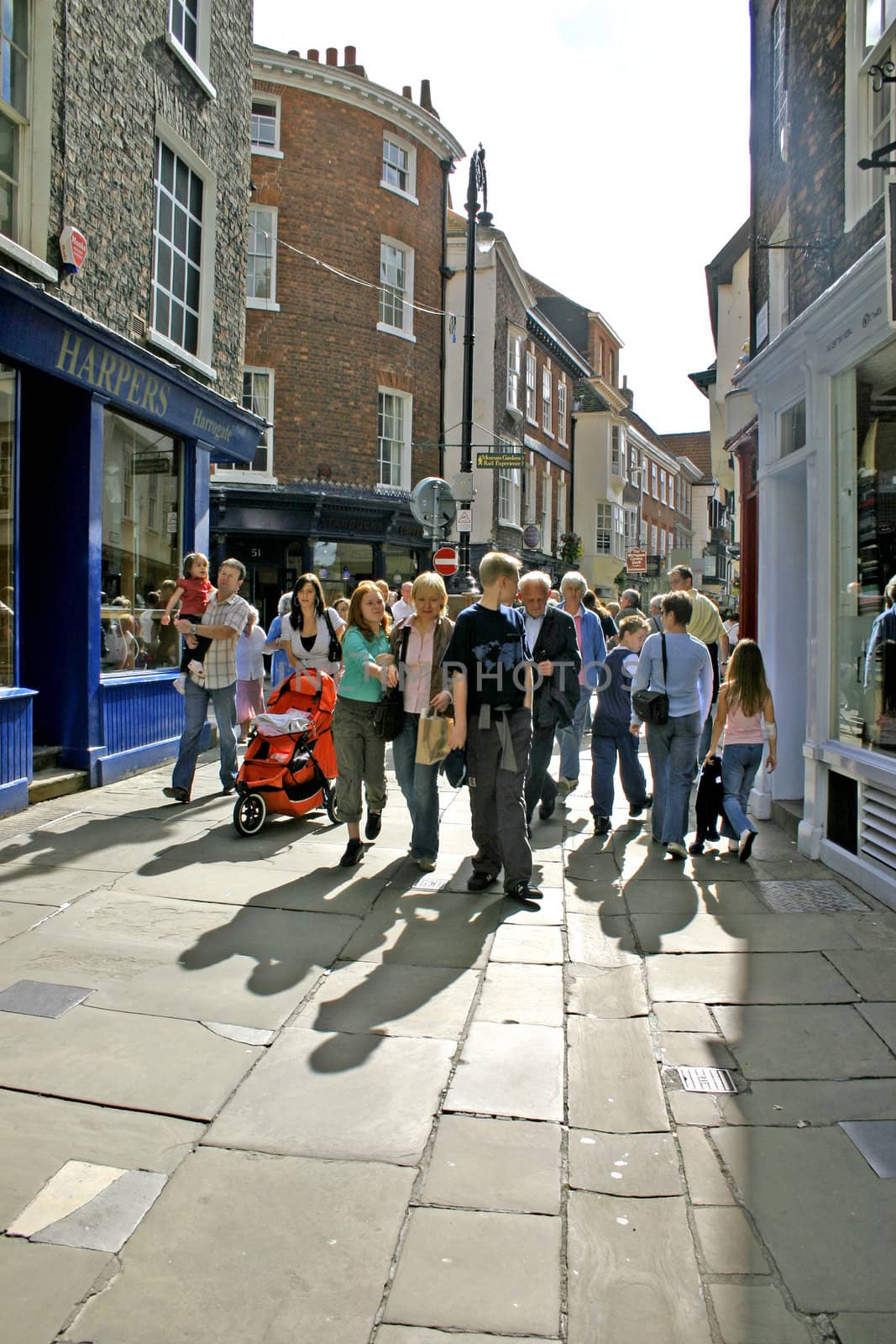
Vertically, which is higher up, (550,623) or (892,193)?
(892,193)

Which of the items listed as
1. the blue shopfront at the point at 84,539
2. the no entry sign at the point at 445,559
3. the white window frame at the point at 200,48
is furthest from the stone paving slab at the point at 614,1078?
the no entry sign at the point at 445,559

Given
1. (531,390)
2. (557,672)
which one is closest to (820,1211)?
(557,672)

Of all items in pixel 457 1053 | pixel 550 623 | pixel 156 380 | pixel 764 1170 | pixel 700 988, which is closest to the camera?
pixel 764 1170

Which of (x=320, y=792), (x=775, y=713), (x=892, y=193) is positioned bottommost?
(x=320, y=792)

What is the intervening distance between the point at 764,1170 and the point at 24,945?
10.7 ft

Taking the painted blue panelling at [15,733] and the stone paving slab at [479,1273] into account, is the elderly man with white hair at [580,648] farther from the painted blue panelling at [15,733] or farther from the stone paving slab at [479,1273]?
the stone paving slab at [479,1273]

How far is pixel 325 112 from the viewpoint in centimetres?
2030

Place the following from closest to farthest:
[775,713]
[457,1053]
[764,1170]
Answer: [764,1170] < [457,1053] < [775,713]

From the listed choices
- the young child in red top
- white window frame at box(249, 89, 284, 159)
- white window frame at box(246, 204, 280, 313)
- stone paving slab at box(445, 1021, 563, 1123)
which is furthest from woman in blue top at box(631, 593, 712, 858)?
white window frame at box(249, 89, 284, 159)

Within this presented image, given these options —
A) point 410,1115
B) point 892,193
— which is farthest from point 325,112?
point 410,1115

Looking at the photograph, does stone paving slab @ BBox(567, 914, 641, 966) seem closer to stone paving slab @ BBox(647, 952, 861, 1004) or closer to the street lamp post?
stone paving slab @ BBox(647, 952, 861, 1004)

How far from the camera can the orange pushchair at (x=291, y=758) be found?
6.89m

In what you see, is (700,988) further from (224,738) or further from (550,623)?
(224,738)

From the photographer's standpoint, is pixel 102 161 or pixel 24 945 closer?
pixel 24 945
